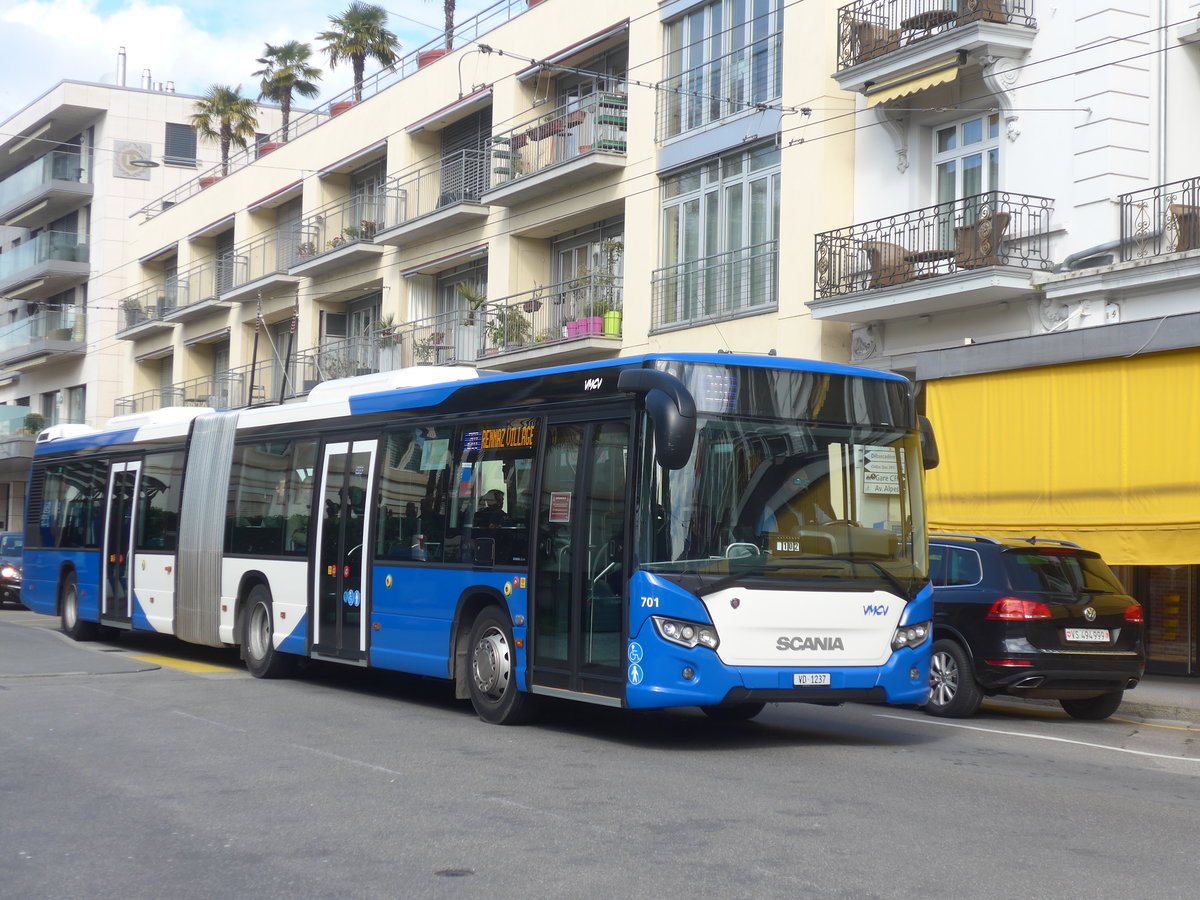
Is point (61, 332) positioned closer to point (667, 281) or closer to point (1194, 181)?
point (667, 281)

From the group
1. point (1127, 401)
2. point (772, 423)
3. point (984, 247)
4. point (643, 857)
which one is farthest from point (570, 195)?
point (643, 857)

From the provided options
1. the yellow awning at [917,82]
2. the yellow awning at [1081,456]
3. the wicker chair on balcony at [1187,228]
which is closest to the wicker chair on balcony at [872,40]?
the yellow awning at [917,82]

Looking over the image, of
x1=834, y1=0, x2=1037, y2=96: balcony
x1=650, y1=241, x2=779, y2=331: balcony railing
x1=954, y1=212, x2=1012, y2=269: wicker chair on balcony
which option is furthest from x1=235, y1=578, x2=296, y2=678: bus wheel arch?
x1=834, y1=0, x2=1037, y2=96: balcony

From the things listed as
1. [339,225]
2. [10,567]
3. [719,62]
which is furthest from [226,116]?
[719,62]

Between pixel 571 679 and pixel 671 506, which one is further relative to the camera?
pixel 571 679

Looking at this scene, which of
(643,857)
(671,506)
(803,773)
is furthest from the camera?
(671,506)

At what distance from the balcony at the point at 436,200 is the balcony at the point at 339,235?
2.54 feet

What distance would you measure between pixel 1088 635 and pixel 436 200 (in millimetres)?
22463

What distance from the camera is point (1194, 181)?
17.1 metres

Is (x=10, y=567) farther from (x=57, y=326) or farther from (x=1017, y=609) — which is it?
(x=1017, y=609)

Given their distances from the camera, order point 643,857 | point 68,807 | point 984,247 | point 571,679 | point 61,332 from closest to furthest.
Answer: point 643,857, point 68,807, point 571,679, point 984,247, point 61,332

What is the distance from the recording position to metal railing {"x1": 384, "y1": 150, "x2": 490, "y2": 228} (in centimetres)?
3122

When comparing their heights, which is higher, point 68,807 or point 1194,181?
point 1194,181

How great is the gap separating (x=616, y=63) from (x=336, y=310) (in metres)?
13.6
